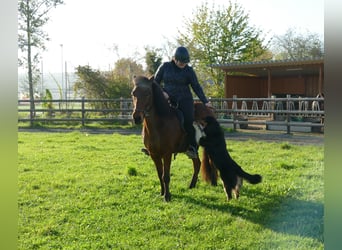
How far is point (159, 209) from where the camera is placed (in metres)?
4.70

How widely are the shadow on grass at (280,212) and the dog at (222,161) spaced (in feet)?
0.84

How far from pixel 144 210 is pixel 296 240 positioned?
1853 millimetres

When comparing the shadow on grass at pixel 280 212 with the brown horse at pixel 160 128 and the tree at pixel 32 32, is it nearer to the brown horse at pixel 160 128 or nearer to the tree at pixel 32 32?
the brown horse at pixel 160 128

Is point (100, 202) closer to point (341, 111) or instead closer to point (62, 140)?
point (341, 111)

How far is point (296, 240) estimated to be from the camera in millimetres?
3568

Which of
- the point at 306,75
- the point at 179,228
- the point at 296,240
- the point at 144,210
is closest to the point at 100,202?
the point at 144,210

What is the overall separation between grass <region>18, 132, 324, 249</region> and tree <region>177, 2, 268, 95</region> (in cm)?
1663

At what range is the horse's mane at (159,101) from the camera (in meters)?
5.23

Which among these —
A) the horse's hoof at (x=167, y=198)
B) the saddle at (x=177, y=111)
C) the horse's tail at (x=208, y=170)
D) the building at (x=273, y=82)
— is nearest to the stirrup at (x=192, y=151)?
the horse's tail at (x=208, y=170)

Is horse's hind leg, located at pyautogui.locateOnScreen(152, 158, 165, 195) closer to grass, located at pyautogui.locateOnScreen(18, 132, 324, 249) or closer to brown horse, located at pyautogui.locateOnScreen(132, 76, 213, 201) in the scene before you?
brown horse, located at pyautogui.locateOnScreen(132, 76, 213, 201)

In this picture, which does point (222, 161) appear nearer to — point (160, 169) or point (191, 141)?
point (191, 141)

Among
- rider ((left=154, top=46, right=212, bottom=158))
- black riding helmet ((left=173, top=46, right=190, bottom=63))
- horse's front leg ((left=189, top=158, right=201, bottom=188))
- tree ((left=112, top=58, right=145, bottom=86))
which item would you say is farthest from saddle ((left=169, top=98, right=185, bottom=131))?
tree ((left=112, top=58, right=145, bottom=86))

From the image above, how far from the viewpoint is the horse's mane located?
5.23 m

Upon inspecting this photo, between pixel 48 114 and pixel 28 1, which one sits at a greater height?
pixel 28 1
